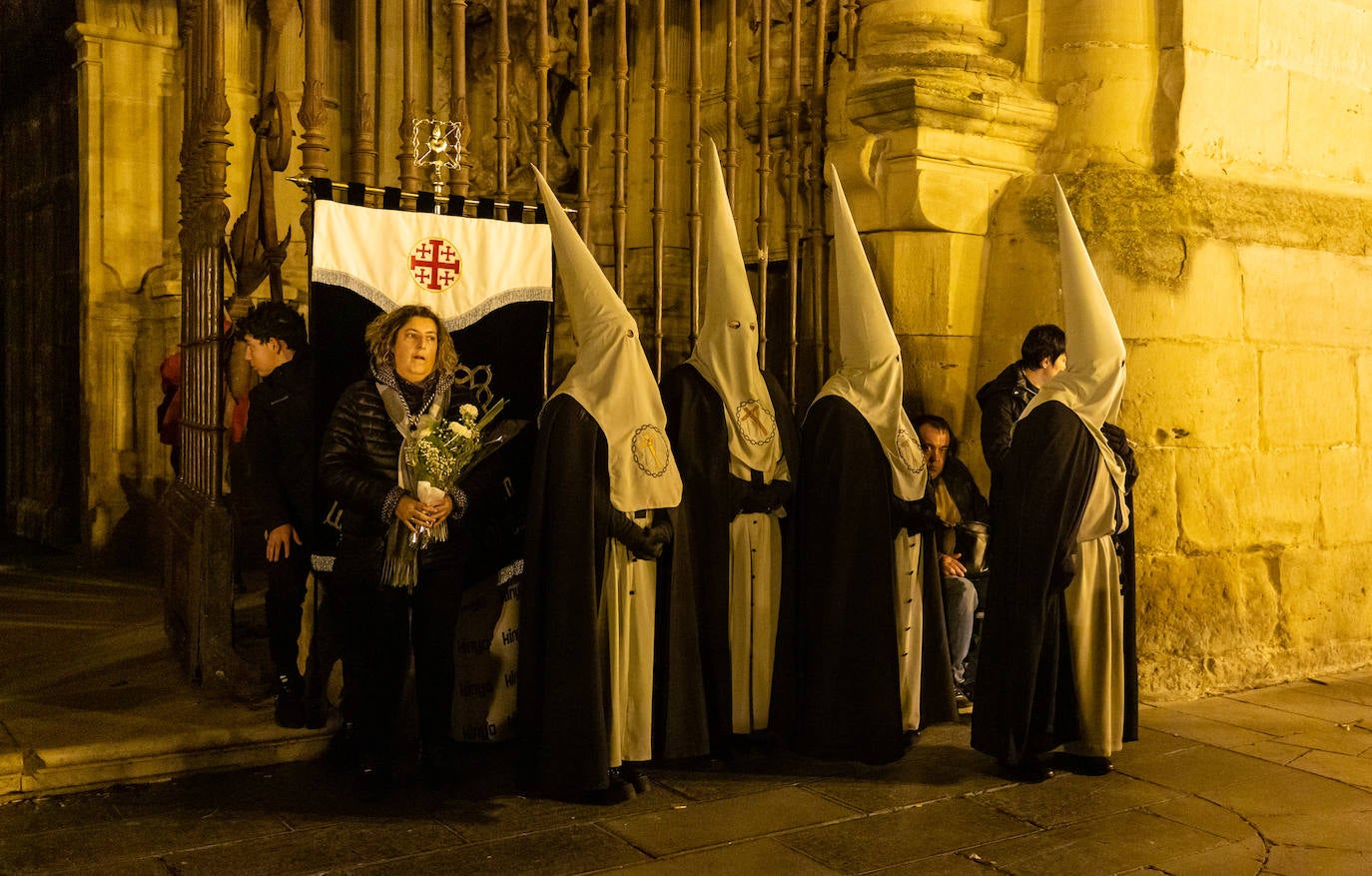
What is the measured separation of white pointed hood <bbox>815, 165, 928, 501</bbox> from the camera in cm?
474

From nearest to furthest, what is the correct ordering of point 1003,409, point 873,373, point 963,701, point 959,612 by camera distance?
point 873,373, point 1003,409, point 959,612, point 963,701

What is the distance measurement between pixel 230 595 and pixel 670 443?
70.3 inches

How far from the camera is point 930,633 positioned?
4930mm

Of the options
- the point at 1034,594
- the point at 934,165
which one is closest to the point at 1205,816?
the point at 1034,594

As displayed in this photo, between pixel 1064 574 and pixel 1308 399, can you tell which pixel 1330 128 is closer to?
pixel 1308 399

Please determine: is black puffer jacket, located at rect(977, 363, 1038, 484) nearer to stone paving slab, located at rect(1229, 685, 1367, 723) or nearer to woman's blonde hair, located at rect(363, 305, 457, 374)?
stone paving slab, located at rect(1229, 685, 1367, 723)

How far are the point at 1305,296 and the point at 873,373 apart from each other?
2721 mm

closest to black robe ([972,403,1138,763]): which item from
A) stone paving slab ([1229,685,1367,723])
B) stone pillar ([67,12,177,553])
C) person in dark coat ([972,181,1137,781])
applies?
person in dark coat ([972,181,1137,781])

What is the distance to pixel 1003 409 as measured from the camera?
5098 millimetres

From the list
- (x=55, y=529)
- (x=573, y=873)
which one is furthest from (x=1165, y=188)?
(x=55, y=529)

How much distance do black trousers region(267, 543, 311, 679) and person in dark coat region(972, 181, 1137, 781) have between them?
2.40 metres

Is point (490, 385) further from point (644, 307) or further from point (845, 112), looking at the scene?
point (644, 307)

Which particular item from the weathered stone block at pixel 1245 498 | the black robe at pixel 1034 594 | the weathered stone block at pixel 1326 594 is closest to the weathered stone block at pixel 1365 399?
the weathered stone block at pixel 1245 498

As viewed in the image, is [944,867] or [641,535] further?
[641,535]
